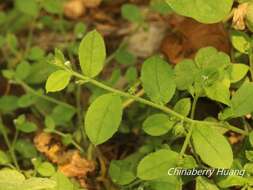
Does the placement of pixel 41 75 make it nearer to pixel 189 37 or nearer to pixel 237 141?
pixel 189 37

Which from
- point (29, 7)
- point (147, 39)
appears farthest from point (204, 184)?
point (29, 7)

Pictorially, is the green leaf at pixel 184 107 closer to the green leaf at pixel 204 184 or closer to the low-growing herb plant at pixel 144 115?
the low-growing herb plant at pixel 144 115

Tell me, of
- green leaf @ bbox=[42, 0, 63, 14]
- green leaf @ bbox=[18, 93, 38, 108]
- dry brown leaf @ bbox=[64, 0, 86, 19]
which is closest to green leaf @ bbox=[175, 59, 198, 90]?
green leaf @ bbox=[18, 93, 38, 108]

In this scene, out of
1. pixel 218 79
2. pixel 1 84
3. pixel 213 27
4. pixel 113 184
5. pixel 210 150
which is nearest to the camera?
pixel 210 150

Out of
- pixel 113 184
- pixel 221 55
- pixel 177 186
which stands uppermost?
pixel 221 55

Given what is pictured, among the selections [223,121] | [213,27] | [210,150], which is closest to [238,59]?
[213,27]
